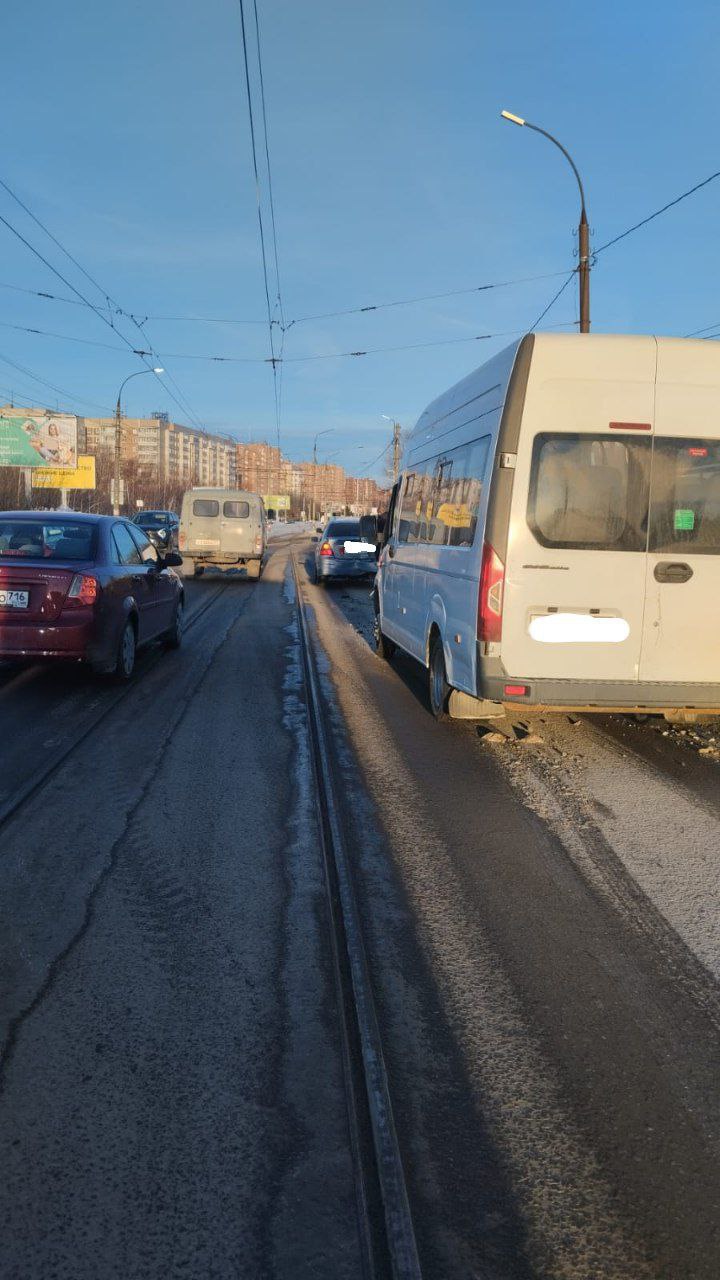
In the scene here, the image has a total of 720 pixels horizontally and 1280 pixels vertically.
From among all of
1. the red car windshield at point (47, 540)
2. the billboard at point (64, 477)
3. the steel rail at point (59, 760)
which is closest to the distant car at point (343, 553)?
the steel rail at point (59, 760)

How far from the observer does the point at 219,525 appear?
22672 mm

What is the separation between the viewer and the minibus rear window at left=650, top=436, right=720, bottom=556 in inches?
234

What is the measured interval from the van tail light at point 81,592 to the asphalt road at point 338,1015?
193 centimetres

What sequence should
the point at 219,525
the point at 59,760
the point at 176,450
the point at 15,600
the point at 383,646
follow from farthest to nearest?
1. the point at 176,450
2. the point at 219,525
3. the point at 383,646
4. the point at 15,600
5. the point at 59,760

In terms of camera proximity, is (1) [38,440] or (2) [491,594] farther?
(1) [38,440]

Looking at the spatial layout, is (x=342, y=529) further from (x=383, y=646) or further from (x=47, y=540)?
(x=47, y=540)

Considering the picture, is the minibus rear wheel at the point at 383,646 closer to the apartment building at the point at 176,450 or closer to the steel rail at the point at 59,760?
the steel rail at the point at 59,760

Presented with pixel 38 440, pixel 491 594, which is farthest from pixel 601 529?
pixel 38 440

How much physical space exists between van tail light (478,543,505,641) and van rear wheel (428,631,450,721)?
1.31 metres

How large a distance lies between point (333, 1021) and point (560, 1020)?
752 millimetres

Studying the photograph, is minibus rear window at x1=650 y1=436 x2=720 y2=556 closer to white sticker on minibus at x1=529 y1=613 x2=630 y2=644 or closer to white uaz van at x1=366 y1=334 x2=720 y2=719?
white uaz van at x1=366 y1=334 x2=720 y2=719

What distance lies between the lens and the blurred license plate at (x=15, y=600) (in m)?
7.84

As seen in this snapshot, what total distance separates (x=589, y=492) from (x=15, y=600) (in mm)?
4774

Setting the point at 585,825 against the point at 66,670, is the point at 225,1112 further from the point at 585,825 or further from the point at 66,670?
the point at 66,670
